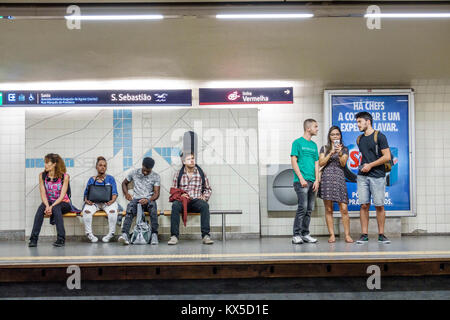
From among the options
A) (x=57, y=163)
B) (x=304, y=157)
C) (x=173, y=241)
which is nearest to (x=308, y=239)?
(x=304, y=157)

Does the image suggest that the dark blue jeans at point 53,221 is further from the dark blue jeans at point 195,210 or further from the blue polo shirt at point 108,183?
the dark blue jeans at point 195,210

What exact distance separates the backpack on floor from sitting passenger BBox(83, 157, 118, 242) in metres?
0.51

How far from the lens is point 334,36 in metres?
6.69

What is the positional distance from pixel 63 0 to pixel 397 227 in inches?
227

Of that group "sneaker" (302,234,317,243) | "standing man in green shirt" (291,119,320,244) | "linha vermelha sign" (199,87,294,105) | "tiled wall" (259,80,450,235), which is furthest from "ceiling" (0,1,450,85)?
"sneaker" (302,234,317,243)

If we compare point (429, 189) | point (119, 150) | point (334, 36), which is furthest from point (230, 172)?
point (429, 189)

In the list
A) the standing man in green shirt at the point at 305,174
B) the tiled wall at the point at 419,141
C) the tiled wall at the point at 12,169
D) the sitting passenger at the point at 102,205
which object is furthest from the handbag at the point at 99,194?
the standing man in green shirt at the point at 305,174

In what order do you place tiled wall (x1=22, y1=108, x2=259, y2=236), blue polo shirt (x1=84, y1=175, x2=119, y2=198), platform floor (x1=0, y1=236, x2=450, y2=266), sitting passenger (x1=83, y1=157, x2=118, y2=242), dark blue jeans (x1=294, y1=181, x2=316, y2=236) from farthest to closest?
1. tiled wall (x1=22, y1=108, x2=259, y2=236)
2. blue polo shirt (x1=84, y1=175, x2=119, y2=198)
3. sitting passenger (x1=83, y1=157, x2=118, y2=242)
4. dark blue jeans (x1=294, y1=181, x2=316, y2=236)
5. platform floor (x1=0, y1=236, x2=450, y2=266)

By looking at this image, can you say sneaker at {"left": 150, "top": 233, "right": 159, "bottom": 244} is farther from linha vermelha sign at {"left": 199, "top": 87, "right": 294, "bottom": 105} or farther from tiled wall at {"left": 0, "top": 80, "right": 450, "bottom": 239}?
linha vermelha sign at {"left": 199, "top": 87, "right": 294, "bottom": 105}

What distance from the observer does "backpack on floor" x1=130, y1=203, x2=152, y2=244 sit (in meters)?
6.46

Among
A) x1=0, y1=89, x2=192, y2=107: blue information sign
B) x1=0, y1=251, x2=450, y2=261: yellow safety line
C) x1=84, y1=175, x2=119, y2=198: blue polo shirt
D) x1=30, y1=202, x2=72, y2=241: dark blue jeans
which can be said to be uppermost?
x1=0, y1=89, x2=192, y2=107: blue information sign

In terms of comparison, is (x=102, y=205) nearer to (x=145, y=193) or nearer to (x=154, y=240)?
(x=145, y=193)

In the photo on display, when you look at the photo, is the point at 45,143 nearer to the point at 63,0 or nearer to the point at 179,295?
the point at 63,0

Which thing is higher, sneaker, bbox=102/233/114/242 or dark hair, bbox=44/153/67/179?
dark hair, bbox=44/153/67/179
